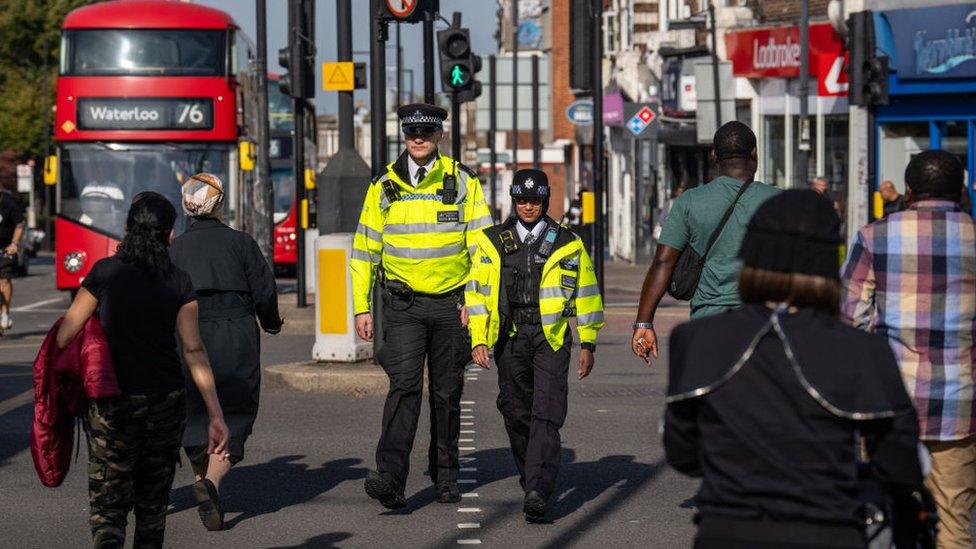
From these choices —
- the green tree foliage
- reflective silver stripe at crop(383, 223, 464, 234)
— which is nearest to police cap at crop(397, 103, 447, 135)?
reflective silver stripe at crop(383, 223, 464, 234)

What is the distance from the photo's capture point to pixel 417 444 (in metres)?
12.0

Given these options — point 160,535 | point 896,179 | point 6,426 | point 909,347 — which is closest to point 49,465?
point 160,535

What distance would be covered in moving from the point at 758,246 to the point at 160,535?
3521mm

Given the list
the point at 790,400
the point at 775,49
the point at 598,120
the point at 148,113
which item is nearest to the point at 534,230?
the point at 790,400

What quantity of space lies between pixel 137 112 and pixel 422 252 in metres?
16.6

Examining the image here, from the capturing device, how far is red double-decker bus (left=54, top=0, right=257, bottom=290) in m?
25.1

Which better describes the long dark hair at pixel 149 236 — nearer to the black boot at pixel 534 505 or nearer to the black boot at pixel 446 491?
the black boot at pixel 534 505

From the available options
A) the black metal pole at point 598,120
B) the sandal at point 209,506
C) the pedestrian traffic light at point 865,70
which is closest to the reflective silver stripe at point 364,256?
the sandal at point 209,506

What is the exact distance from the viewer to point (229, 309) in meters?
8.79

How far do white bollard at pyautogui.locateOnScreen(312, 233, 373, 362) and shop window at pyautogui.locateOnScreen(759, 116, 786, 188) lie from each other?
19109mm

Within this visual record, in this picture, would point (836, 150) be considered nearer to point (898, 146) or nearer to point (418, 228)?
point (898, 146)

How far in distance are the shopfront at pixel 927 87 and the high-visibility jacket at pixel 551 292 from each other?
1871 cm

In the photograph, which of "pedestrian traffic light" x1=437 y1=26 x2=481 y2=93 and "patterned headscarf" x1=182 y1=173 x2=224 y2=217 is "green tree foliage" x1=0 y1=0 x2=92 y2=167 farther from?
"patterned headscarf" x1=182 y1=173 x2=224 y2=217

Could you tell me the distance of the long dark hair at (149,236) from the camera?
6.90 metres
